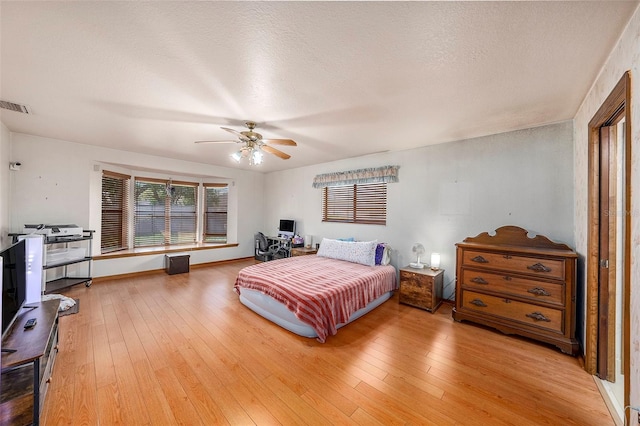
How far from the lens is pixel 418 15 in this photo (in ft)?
4.23

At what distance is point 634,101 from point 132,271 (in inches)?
268

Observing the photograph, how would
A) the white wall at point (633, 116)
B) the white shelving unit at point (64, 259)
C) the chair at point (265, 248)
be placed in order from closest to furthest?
the white wall at point (633, 116) → the white shelving unit at point (64, 259) → the chair at point (265, 248)

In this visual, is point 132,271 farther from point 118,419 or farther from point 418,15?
point 418,15

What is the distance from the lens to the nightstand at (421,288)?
127 inches

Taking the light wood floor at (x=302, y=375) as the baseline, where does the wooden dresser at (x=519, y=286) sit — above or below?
above

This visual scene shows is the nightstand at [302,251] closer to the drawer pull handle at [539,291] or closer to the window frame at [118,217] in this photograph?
the drawer pull handle at [539,291]

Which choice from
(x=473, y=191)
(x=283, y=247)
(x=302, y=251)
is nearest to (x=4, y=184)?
(x=283, y=247)

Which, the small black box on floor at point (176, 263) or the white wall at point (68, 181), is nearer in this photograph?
the white wall at point (68, 181)

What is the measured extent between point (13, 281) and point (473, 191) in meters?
4.84

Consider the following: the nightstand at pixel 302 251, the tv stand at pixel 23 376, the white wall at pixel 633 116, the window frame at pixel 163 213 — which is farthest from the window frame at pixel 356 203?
the tv stand at pixel 23 376

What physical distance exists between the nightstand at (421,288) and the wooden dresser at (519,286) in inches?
12.6

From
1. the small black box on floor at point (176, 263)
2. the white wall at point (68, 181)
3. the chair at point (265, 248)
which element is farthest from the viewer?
the chair at point (265, 248)

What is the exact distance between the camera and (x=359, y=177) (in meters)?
4.52

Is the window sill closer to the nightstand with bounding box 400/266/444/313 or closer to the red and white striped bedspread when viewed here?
the red and white striped bedspread
